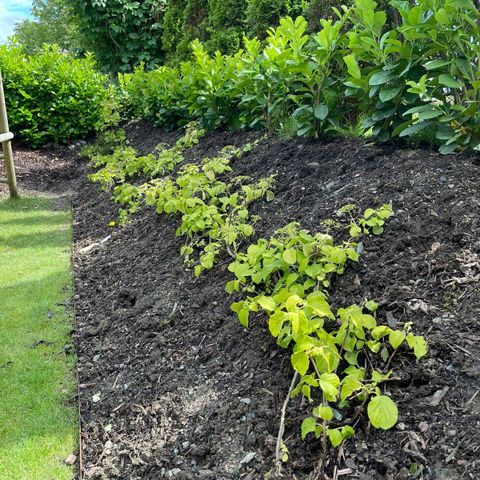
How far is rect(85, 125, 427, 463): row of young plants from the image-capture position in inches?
77.0

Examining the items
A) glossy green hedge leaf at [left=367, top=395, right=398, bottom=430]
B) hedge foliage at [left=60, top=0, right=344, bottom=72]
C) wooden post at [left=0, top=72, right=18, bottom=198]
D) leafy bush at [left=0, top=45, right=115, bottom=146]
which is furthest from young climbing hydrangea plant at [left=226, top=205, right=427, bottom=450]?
leafy bush at [left=0, top=45, right=115, bottom=146]

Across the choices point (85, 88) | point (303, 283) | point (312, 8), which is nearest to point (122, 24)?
point (85, 88)

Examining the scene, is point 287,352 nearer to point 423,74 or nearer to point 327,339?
point 327,339

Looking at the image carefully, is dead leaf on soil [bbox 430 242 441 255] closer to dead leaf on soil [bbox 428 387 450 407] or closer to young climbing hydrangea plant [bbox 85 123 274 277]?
dead leaf on soil [bbox 428 387 450 407]

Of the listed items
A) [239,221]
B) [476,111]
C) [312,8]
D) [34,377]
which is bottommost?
[34,377]

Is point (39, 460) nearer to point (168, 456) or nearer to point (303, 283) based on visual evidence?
point (168, 456)

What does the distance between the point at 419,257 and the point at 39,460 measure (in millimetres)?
2007

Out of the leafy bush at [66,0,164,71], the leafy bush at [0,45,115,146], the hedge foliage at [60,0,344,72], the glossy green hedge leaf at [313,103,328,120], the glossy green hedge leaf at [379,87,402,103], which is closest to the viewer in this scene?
the glossy green hedge leaf at [379,87,402,103]

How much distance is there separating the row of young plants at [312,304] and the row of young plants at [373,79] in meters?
0.80

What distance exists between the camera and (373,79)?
11.3 ft

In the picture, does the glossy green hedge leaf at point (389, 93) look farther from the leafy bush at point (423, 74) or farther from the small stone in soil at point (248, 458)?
the small stone in soil at point (248, 458)

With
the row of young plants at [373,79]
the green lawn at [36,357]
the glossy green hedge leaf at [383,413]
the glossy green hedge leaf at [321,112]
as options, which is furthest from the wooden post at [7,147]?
the glossy green hedge leaf at [383,413]

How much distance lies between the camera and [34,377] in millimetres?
3098

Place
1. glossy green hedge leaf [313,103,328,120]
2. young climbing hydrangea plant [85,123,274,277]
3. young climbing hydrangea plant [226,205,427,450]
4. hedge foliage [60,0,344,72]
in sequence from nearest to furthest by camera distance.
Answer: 1. young climbing hydrangea plant [226,205,427,450]
2. young climbing hydrangea plant [85,123,274,277]
3. glossy green hedge leaf [313,103,328,120]
4. hedge foliage [60,0,344,72]
